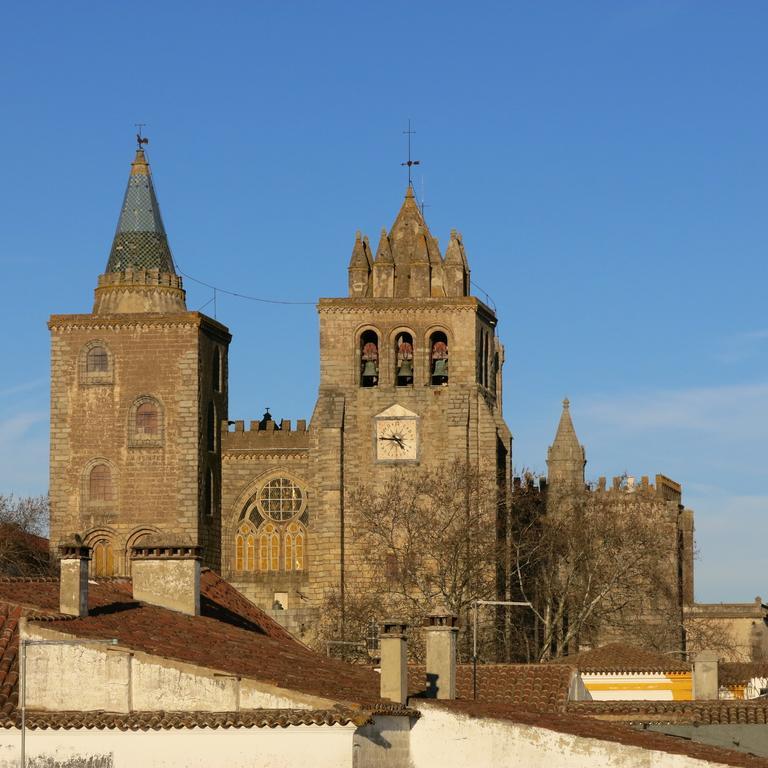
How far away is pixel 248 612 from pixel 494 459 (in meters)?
34.8

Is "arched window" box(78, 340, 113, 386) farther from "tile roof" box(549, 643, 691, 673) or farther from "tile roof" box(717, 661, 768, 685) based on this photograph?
"tile roof" box(549, 643, 691, 673)

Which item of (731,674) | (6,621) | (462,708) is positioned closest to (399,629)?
(462,708)

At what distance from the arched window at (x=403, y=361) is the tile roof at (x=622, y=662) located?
2105cm

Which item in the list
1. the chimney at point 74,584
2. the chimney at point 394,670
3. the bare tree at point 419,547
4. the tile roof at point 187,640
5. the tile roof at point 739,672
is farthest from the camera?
the bare tree at point 419,547

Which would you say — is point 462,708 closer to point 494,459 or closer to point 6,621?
point 6,621

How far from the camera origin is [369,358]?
91.2 m

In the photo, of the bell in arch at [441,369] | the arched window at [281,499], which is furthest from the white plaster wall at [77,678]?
the arched window at [281,499]

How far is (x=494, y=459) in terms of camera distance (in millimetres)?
88125

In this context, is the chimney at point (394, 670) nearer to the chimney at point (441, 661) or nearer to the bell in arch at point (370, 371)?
the chimney at point (441, 661)

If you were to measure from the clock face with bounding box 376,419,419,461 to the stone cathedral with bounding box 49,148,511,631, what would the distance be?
48mm

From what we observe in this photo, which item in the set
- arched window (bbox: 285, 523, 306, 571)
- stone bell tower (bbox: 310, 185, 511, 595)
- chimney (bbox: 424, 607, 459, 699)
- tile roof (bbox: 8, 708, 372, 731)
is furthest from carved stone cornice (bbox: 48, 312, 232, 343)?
tile roof (bbox: 8, 708, 372, 731)

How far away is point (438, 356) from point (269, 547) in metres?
8.93

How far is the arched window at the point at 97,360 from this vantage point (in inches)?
3533

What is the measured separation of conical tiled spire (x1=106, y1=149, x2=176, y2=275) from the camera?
92438 mm
